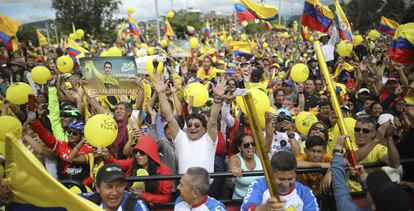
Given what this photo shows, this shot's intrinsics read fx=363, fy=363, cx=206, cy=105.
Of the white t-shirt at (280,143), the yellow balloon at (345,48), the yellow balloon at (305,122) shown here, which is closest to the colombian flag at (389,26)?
the yellow balloon at (345,48)

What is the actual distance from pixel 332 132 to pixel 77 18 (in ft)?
116

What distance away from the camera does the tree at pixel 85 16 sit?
36.2 meters

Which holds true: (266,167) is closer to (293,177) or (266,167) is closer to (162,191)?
(293,177)

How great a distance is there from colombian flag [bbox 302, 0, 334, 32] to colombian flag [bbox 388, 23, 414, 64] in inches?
126

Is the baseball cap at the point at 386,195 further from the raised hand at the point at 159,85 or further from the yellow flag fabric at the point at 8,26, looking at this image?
the yellow flag fabric at the point at 8,26

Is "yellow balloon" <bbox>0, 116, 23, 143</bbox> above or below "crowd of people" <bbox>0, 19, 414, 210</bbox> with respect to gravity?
above

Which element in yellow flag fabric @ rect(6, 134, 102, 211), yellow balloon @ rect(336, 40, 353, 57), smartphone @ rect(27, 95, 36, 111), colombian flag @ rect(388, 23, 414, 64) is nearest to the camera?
yellow flag fabric @ rect(6, 134, 102, 211)

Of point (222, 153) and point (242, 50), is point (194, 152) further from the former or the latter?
point (242, 50)

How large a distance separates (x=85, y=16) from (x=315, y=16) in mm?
32332

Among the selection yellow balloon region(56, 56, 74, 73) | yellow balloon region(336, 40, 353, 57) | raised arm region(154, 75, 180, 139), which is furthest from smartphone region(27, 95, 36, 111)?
yellow balloon region(336, 40, 353, 57)

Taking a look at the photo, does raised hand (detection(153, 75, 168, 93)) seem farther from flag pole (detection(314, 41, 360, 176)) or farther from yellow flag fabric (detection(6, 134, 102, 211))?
yellow flag fabric (detection(6, 134, 102, 211))

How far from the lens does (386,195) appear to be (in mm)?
2037

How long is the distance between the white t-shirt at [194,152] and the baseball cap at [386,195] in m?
2.10

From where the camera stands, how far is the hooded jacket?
3.57 metres
